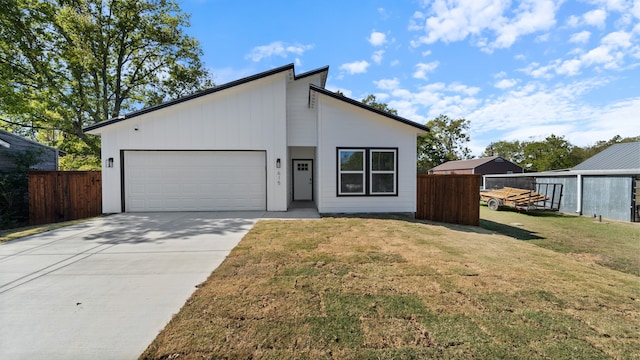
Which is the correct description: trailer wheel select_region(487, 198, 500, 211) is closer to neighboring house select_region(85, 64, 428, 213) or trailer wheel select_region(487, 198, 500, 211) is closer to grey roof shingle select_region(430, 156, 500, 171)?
neighboring house select_region(85, 64, 428, 213)

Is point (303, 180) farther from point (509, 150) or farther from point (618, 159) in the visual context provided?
point (509, 150)

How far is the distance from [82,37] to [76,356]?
63.8 ft

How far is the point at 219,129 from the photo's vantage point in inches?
360

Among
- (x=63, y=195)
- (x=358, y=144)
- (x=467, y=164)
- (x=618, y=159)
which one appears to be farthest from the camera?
(x=467, y=164)

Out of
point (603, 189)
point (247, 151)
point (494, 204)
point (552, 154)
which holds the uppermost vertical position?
point (552, 154)

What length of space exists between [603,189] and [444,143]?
111 ft

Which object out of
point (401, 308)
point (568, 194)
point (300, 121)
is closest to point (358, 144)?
point (300, 121)

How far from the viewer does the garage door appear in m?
9.10

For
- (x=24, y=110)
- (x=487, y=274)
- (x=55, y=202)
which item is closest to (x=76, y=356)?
(x=487, y=274)

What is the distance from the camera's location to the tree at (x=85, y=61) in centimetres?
1351

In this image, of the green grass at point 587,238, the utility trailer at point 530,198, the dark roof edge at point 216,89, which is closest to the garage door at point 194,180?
the dark roof edge at point 216,89

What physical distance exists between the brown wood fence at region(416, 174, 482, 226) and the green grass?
109 cm

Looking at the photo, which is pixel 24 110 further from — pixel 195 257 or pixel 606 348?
pixel 606 348

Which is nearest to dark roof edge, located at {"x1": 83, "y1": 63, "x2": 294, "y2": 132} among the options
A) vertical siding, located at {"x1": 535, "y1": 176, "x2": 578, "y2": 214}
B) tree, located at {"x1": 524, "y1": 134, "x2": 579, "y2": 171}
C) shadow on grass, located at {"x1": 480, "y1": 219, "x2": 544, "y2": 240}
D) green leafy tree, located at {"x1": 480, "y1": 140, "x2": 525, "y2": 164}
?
shadow on grass, located at {"x1": 480, "y1": 219, "x2": 544, "y2": 240}
